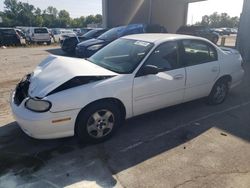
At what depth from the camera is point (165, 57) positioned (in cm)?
432

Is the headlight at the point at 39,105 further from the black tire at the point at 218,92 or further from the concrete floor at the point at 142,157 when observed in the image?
the black tire at the point at 218,92

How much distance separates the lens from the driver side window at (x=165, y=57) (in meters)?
4.16

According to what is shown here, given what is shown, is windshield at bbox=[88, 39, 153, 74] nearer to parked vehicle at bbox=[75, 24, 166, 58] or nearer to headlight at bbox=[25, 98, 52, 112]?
headlight at bbox=[25, 98, 52, 112]

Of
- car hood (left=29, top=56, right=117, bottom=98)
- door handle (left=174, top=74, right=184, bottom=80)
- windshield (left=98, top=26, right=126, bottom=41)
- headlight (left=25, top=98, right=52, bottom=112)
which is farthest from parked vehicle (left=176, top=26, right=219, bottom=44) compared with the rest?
headlight (left=25, top=98, right=52, bottom=112)

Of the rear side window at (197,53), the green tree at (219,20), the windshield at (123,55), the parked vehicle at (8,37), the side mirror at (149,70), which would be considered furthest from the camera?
the green tree at (219,20)

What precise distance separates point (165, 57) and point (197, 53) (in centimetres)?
91

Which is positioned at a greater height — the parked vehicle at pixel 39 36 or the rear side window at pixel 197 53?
the rear side window at pixel 197 53

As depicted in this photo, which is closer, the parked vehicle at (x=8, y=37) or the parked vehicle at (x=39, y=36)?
the parked vehicle at (x=8, y=37)

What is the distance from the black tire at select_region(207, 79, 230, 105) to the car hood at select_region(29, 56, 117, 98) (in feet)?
8.47

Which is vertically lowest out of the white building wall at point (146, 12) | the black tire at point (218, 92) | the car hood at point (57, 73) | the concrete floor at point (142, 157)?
the concrete floor at point (142, 157)

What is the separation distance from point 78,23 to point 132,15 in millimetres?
63843

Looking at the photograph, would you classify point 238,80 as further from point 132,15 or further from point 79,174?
point 132,15

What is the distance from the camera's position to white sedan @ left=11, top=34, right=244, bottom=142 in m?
3.34

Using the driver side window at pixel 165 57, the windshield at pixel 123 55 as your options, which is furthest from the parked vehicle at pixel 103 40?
the driver side window at pixel 165 57
